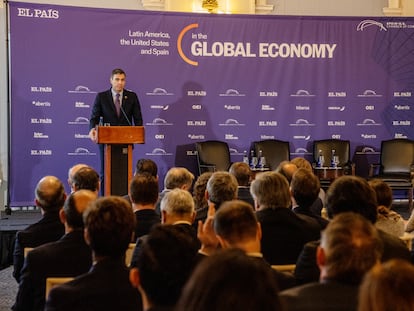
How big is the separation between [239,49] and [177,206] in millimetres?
5827

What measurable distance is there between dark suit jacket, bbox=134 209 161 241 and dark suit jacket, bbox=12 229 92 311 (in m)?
0.80

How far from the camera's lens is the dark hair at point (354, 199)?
10.4 feet

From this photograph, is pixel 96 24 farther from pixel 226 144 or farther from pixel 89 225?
pixel 89 225

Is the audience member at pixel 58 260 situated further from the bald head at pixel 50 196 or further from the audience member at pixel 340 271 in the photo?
the audience member at pixel 340 271

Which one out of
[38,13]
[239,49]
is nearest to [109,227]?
[38,13]

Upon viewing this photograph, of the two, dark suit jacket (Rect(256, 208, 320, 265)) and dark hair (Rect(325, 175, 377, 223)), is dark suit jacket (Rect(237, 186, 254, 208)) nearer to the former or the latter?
dark suit jacket (Rect(256, 208, 320, 265))

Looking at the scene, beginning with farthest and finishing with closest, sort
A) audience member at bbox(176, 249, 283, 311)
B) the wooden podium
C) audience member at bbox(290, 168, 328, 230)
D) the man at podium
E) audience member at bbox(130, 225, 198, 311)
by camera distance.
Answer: the man at podium, the wooden podium, audience member at bbox(290, 168, 328, 230), audience member at bbox(130, 225, 198, 311), audience member at bbox(176, 249, 283, 311)

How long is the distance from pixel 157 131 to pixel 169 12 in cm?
162

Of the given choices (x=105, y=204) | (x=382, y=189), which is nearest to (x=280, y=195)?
(x=382, y=189)

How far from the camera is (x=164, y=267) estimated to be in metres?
1.70

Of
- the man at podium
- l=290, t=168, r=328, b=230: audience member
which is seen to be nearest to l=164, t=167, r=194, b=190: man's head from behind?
l=290, t=168, r=328, b=230: audience member

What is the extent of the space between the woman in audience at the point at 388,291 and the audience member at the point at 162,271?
0.59m

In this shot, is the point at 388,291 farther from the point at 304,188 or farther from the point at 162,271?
the point at 304,188

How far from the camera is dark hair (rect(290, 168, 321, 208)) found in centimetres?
396
